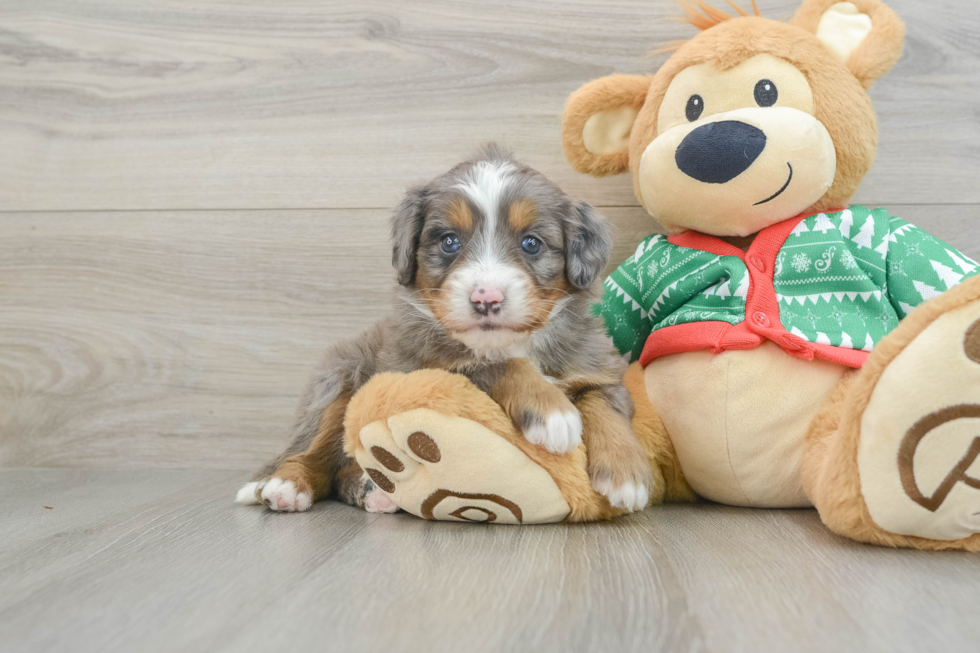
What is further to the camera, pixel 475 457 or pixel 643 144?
pixel 643 144

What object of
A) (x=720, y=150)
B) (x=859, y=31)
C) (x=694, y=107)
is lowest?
(x=720, y=150)

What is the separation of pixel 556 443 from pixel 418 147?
129 cm

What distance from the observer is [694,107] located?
1.71 metres

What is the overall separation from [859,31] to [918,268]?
62 cm

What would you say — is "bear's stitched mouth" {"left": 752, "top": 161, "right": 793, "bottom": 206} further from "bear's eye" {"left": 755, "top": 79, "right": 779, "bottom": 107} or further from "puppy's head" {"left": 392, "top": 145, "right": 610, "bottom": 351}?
"puppy's head" {"left": 392, "top": 145, "right": 610, "bottom": 351}

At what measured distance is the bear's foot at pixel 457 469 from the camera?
1401 mm

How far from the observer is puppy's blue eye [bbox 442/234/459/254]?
1.61m

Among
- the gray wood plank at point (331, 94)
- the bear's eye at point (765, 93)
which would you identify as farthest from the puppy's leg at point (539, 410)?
the gray wood plank at point (331, 94)

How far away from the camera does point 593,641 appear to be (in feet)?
2.98

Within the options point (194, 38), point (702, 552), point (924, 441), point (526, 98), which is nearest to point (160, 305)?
point (194, 38)

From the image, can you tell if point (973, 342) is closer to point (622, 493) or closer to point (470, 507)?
point (622, 493)

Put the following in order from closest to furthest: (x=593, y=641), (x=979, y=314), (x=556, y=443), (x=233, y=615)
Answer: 1. (x=593, y=641)
2. (x=233, y=615)
3. (x=979, y=314)
4. (x=556, y=443)

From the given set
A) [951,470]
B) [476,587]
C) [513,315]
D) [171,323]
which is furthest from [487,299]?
[171,323]

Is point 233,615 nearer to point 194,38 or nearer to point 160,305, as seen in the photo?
point 160,305
